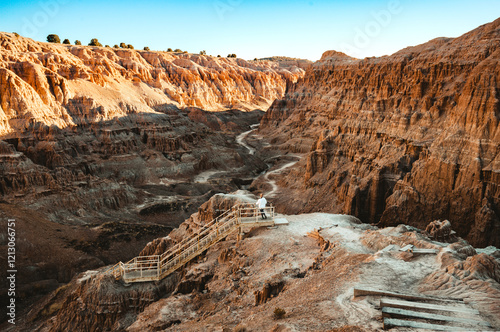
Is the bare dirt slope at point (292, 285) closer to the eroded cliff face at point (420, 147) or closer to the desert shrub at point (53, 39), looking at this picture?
the eroded cliff face at point (420, 147)

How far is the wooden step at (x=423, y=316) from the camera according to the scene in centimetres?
799

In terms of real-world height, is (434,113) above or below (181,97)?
below

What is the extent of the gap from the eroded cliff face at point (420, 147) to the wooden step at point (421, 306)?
2119 cm

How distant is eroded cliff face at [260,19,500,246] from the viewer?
92.1 feet

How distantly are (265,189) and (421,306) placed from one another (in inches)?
1591

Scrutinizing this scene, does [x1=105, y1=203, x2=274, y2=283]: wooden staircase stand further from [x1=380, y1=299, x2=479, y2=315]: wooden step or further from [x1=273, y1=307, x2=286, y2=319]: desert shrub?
[x1=380, y1=299, x2=479, y2=315]: wooden step

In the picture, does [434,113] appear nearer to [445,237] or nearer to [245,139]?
[445,237]

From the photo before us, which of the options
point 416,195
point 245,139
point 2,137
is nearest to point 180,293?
point 416,195

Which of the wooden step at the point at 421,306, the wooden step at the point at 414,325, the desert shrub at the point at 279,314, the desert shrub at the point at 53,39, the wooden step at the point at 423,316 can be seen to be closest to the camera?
the wooden step at the point at 414,325

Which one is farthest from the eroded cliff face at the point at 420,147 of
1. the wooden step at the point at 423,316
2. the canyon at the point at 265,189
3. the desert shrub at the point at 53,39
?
the desert shrub at the point at 53,39

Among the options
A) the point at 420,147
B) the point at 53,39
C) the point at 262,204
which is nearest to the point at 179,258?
the point at 262,204

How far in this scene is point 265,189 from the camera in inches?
1932

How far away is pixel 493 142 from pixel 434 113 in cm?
790

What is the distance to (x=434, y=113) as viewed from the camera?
34.9m
